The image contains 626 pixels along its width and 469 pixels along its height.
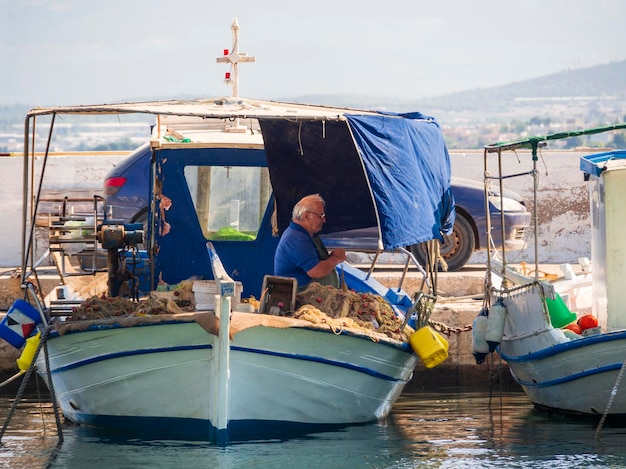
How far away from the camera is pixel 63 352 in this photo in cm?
1035

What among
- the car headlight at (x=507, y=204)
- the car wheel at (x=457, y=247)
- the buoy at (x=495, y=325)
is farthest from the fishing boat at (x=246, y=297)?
the car wheel at (x=457, y=247)

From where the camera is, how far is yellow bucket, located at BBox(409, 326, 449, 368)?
10.5 m

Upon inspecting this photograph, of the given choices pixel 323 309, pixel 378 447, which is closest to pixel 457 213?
pixel 323 309

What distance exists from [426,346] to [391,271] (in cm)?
645

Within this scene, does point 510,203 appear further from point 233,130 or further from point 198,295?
point 198,295

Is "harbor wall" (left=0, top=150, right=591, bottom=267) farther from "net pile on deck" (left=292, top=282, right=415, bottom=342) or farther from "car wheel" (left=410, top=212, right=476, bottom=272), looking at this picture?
"net pile on deck" (left=292, top=282, right=415, bottom=342)

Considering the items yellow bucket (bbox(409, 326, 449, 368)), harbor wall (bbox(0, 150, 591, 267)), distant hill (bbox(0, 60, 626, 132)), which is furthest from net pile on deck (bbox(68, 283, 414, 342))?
distant hill (bbox(0, 60, 626, 132))

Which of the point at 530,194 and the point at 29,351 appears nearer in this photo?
the point at 29,351

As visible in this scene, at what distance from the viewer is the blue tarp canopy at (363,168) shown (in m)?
10.5

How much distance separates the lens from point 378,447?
33.4 feet

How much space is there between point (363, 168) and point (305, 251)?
0.86 meters

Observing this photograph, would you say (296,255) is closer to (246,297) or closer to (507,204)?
(246,297)

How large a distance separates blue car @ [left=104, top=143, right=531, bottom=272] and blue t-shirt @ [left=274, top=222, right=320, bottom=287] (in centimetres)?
499

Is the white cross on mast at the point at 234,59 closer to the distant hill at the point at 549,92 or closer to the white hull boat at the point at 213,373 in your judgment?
the white hull boat at the point at 213,373
